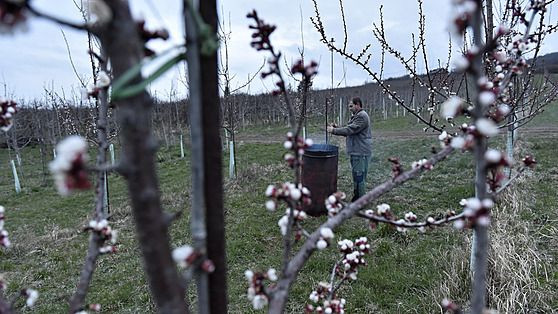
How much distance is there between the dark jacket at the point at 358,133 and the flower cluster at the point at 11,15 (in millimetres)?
5830

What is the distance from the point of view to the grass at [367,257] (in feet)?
9.86

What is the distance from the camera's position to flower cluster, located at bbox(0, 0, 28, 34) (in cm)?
47

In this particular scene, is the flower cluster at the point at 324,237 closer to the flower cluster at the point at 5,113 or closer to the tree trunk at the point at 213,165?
the tree trunk at the point at 213,165

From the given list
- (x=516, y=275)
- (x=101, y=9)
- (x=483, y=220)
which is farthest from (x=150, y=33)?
(x=516, y=275)

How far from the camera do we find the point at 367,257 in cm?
401

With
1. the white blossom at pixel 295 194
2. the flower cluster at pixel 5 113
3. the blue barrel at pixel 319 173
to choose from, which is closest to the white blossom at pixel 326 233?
the white blossom at pixel 295 194

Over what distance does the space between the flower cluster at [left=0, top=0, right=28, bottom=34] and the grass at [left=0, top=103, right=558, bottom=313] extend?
833 millimetres

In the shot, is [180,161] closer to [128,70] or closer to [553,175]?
[553,175]

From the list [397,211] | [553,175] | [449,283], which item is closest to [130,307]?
[449,283]

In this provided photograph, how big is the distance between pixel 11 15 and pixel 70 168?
24 centimetres

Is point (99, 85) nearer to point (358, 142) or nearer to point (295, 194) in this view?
point (295, 194)

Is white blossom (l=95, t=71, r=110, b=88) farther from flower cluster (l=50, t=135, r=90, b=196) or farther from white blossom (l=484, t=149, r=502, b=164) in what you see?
white blossom (l=484, t=149, r=502, b=164)

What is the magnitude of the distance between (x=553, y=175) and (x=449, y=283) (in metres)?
5.82

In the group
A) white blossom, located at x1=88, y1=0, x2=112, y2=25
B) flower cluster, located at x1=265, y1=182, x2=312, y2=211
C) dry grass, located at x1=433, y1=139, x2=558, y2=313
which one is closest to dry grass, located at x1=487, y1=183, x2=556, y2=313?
dry grass, located at x1=433, y1=139, x2=558, y2=313
